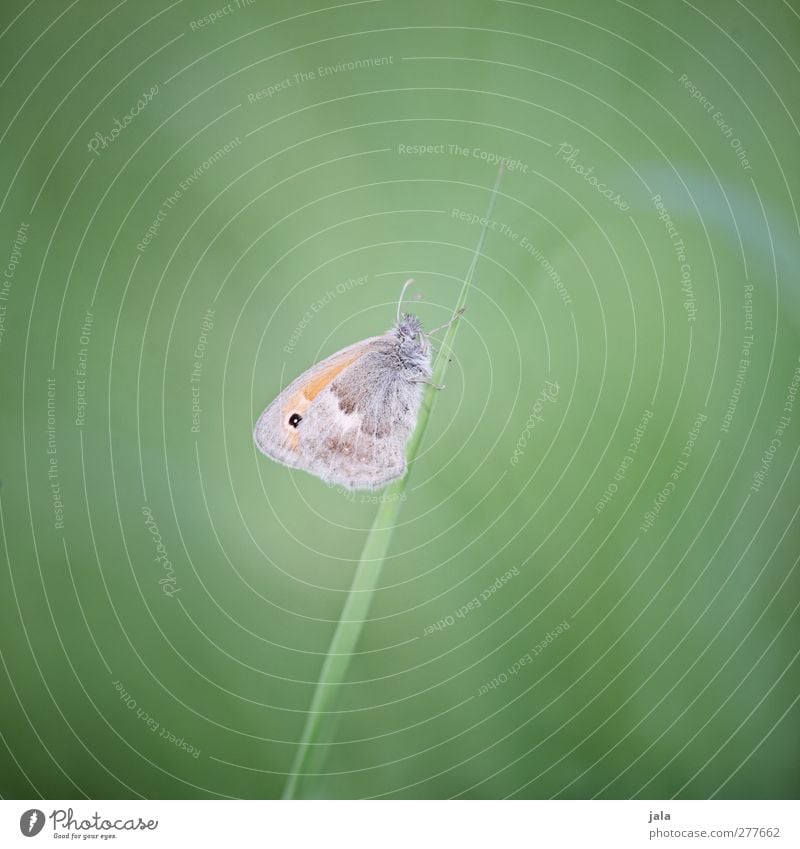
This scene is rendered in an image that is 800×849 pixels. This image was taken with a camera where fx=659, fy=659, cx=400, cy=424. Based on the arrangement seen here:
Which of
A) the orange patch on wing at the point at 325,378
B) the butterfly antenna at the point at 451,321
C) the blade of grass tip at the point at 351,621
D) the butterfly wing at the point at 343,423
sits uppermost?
the butterfly antenna at the point at 451,321

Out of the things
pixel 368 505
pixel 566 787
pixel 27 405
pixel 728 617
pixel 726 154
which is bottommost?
pixel 566 787

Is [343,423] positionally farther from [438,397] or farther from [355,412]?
[438,397]

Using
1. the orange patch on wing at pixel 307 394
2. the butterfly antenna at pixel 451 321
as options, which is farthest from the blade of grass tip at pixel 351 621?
the orange patch on wing at pixel 307 394

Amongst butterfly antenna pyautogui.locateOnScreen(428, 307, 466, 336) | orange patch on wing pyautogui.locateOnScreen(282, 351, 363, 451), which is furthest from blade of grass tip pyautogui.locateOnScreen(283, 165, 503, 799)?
orange patch on wing pyautogui.locateOnScreen(282, 351, 363, 451)

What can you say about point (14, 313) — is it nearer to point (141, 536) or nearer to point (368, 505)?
point (141, 536)

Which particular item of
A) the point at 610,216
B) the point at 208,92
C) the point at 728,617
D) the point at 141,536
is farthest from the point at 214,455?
the point at 728,617

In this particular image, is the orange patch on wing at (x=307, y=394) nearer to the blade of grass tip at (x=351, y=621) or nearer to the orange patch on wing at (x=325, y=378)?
the orange patch on wing at (x=325, y=378)

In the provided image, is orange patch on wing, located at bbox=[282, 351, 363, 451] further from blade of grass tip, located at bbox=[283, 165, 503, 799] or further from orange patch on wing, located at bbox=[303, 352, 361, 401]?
blade of grass tip, located at bbox=[283, 165, 503, 799]
